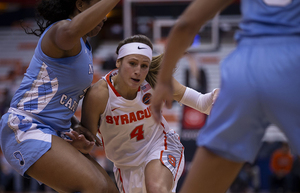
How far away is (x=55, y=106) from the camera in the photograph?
2736 millimetres

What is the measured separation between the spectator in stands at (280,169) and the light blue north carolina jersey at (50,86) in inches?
309

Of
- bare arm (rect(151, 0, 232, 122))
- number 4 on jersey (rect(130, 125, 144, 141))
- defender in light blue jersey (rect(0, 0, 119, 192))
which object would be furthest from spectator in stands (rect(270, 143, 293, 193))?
bare arm (rect(151, 0, 232, 122))

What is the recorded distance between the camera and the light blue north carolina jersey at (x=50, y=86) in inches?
106

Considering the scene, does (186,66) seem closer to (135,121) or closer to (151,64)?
(151,64)

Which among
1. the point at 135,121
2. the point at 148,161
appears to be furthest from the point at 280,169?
the point at 135,121

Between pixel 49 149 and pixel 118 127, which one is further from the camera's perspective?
pixel 118 127

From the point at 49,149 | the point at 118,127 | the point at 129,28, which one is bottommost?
the point at 129,28

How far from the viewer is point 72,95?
282cm

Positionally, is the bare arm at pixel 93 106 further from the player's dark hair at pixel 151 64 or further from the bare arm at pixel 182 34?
the bare arm at pixel 182 34

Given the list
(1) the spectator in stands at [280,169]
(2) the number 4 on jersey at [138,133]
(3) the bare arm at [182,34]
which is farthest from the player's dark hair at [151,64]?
(1) the spectator in stands at [280,169]

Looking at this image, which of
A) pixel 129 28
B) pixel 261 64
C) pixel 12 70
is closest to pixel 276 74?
pixel 261 64

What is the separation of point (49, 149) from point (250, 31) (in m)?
1.66

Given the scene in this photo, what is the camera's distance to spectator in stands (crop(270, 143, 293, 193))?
9.20 m

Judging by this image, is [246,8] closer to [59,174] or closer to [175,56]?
[175,56]
